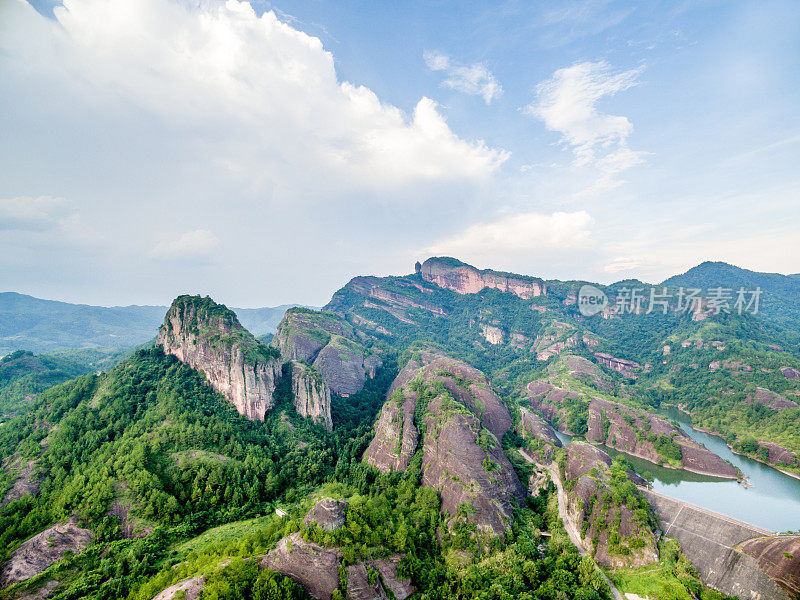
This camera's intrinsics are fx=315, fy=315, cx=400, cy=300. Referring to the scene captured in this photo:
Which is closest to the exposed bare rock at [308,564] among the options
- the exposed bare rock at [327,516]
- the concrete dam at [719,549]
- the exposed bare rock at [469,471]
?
the exposed bare rock at [327,516]

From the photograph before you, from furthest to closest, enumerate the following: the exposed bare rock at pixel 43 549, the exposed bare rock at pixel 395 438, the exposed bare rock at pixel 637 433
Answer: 1. the exposed bare rock at pixel 637 433
2. the exposed bare rock at pixel 395 438
3. the exposed bare rock at pixel 43 549

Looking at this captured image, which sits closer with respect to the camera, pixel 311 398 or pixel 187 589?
pixel 187 589

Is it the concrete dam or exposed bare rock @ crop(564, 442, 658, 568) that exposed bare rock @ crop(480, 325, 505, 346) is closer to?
exposed bare rock @ crop(564, 442, 658, 568)

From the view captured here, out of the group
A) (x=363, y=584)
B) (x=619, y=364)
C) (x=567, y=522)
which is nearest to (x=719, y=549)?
(x=567, y=522)

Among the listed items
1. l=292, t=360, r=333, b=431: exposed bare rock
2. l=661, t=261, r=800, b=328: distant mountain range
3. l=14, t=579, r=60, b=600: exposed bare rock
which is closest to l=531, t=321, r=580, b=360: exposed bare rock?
l=292, t=360, r=333, b=431: exposed bare rock

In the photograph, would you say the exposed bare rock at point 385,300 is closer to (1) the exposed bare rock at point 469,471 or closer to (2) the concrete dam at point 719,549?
(1) the exposed bare rock at point 469,471

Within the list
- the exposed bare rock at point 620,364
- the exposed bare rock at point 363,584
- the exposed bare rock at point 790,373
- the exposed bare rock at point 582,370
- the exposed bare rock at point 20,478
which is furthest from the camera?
the exposed bare rock at point 620,364

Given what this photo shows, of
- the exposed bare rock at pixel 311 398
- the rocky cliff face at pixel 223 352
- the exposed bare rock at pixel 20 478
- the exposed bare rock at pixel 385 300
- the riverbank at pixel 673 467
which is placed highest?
the exposed bare rock at pixel 385 300

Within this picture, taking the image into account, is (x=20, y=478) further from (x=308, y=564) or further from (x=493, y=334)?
(x=493, y=334)
